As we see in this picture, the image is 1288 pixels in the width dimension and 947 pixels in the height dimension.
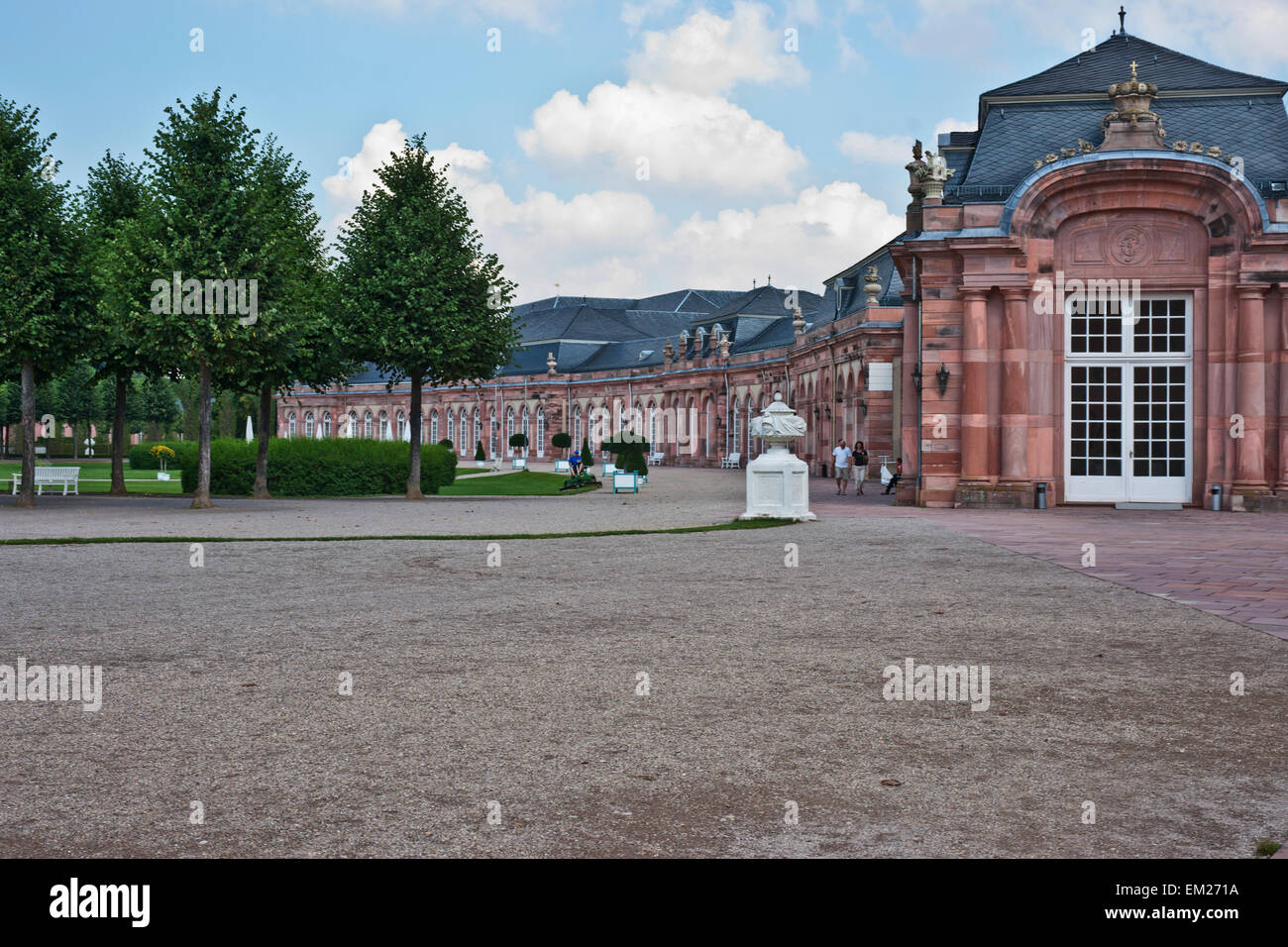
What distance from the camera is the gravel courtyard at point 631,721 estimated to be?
4.58 meters

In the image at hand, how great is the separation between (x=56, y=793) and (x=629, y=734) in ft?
8.43

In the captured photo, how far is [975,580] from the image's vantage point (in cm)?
1277

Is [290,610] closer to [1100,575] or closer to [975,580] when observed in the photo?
[975,580]

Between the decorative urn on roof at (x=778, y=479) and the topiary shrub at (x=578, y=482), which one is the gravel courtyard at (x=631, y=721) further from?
the topiary shrub at (x=578, y=482)

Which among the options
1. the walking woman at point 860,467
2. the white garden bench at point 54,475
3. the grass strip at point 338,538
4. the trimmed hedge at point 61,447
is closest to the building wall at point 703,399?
the walking woman at point 860,467

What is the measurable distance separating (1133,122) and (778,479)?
11.6m

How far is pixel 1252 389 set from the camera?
85.5ft

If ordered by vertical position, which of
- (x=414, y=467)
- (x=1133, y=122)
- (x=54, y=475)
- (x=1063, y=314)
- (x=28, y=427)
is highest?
(x=1133, y=122)

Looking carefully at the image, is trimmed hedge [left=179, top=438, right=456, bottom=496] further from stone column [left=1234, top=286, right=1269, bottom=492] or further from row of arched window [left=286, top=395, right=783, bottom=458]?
row of arched window [left=286, top=395, right=783, bottom=458]

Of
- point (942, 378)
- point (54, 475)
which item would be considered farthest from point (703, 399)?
point (942, 378)

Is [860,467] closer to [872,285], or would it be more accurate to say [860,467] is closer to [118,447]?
[872,285]

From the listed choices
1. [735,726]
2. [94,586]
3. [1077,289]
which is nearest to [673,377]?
[1077,289]
